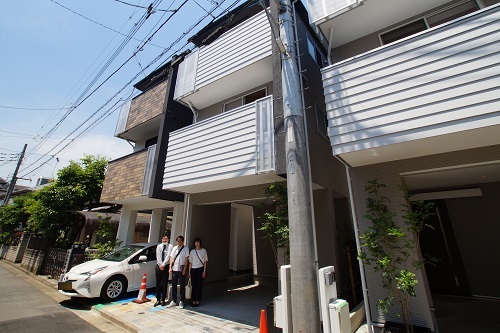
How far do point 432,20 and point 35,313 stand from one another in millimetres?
11669

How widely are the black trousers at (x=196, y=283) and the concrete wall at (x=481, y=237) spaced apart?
689 cm

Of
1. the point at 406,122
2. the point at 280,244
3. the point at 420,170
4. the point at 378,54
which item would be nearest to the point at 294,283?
the point at 280,244

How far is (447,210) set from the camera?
639 centimetres

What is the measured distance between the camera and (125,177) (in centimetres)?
946

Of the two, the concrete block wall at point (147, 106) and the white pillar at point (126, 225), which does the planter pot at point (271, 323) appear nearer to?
the concrete block wall at point (147, 106)

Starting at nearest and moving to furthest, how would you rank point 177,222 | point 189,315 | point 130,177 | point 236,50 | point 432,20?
point 432,20 → point 189,315 → point 236,50 → point 177,222 → point 130,177

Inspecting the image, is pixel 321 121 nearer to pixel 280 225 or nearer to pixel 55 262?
pixel 280 225

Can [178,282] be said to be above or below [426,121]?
below

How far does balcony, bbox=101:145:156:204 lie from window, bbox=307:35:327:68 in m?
6.24

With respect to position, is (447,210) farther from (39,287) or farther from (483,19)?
(39,287)

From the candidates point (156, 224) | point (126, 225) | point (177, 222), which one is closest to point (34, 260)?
point (126, 225)

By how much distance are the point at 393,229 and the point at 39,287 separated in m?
12.2

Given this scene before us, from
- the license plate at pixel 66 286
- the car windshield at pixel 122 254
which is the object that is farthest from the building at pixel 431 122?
the license plate at pixel 66 286

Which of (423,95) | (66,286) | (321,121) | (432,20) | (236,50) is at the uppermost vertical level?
(236,50)
